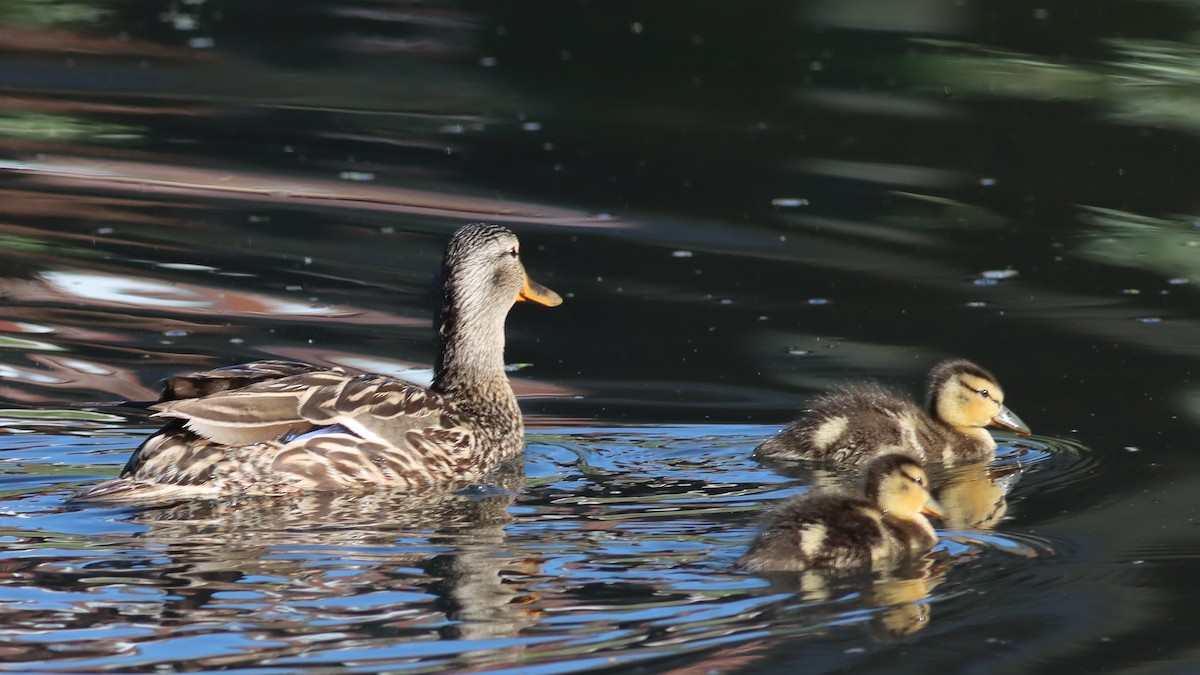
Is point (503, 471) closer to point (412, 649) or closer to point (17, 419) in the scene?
point (17, 419)

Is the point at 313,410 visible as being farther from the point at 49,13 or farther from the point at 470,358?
the point at 49,13

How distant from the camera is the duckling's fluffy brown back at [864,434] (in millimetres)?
7766

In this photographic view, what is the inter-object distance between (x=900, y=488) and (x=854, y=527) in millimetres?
359

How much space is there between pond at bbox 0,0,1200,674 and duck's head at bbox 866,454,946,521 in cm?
14

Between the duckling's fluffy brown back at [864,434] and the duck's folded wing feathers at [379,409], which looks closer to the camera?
the duck's folded wing feathers at [379,409]

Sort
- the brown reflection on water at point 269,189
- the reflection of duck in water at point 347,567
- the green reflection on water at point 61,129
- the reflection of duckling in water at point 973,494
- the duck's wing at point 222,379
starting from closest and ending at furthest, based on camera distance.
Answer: the reflection of duck in water at point 347,567, the reflection of duckling in water at point 973,494, the duck's wing at point 222,379, the brown reflection on water at point 269,189, the green reflection on water at point 61,129

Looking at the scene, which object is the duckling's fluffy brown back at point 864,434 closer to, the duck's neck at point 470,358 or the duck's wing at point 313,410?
the duck's neck at point 470,358

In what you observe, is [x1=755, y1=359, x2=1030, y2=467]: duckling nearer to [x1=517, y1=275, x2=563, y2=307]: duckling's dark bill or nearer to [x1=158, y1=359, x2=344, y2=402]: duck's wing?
[x1=517, y1=275, x2=563, y2=307]: duckling's dark bill

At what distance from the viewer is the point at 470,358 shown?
8469mm

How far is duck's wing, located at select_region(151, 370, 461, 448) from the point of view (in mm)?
7234

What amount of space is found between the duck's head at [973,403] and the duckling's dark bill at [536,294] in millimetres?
1763

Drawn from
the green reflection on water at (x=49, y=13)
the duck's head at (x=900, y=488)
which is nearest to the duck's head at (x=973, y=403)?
the duck's head at (x=900, y=488)

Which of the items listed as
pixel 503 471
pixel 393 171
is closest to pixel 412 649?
pixel 503 471

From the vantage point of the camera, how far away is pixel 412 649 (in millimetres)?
5348
